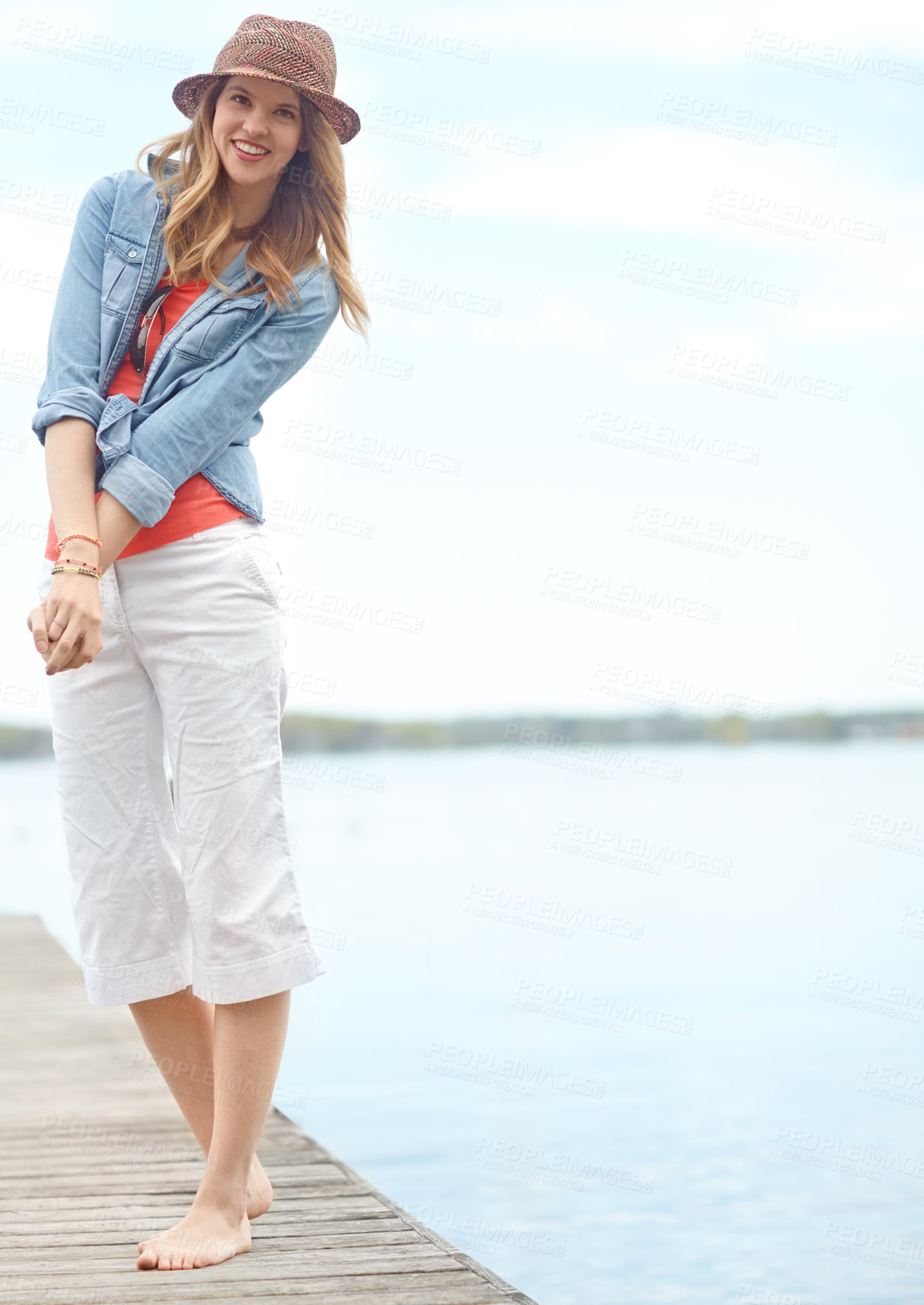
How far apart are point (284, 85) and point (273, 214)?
0.57 ft

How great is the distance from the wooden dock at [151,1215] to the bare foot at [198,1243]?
0.01 meters

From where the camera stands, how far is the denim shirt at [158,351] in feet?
5.26

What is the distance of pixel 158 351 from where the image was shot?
5.47ft

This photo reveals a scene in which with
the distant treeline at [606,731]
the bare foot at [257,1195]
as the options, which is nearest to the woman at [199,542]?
the bare foot at [257,1195]

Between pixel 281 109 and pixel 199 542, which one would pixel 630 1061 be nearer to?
pixel 199 542

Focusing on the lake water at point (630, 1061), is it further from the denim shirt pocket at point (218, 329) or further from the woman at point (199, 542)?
the denim shirt pocket at point (218, 329)

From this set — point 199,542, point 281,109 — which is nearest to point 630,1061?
point 199,542

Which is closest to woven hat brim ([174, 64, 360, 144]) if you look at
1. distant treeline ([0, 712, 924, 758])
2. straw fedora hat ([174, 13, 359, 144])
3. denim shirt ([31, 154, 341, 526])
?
straw fedora hat ([174, 13, 359, 144])

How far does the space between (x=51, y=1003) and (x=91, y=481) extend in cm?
344

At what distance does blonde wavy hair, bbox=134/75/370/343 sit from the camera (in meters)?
1.65

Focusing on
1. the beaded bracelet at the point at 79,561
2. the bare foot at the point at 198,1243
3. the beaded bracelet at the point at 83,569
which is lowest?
the bare foot at the point at 198,1243

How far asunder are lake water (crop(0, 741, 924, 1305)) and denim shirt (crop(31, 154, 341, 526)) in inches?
21.0

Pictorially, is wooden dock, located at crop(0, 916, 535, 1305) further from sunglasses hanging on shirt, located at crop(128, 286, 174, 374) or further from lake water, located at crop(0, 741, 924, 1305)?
sunglasses hanging on shirt, located at crop(128, 286, 174, 374)

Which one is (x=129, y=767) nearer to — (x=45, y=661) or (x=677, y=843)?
(x=45, y=661)
